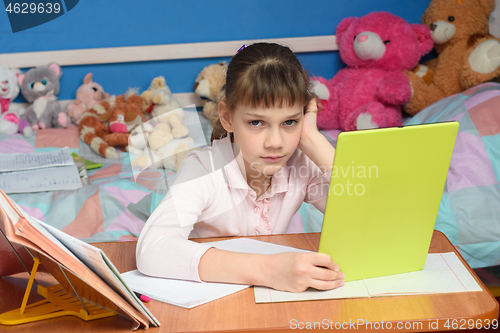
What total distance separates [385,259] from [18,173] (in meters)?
1.45

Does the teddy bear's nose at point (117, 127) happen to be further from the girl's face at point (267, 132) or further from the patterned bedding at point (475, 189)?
the girl's face at point (267, 132)

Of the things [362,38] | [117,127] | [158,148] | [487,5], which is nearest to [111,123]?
[117,127]

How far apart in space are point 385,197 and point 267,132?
10.7 inches

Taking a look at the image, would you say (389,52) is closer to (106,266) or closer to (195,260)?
(195,260)

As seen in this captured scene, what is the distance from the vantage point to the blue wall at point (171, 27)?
2166 millimetres

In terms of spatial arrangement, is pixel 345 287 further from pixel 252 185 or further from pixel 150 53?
pixel 150 53

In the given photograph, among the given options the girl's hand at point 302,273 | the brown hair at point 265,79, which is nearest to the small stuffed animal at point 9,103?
the brown hair at point 265,79

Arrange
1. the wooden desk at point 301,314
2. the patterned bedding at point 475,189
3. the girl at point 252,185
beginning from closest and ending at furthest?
the wooden desk at point 301,314 → the girl at point 252,185 → the patterned bedding at point 475,189

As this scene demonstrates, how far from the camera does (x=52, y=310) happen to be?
62 cm

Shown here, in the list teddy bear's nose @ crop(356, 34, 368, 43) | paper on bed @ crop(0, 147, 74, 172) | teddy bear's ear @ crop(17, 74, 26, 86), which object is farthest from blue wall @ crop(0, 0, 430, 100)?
paper on bed @ crop(0, 147, 74, 172)

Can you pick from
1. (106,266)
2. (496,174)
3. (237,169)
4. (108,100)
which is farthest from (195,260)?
(108,100)

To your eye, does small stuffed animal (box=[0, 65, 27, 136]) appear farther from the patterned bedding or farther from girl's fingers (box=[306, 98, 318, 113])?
girl's fingers (box=[306, 98, 318, 113])

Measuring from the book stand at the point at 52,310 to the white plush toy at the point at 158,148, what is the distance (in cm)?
96

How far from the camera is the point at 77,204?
4.86ft
